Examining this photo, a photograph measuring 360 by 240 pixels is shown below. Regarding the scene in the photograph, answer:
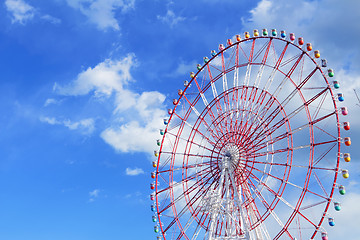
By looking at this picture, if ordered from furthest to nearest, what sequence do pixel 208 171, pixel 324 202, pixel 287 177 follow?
pixel 208 171
pixel 287 177
pixel 324 202

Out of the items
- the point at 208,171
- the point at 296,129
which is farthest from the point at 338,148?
the point at 208,171

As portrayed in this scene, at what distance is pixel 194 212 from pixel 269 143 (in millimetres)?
8694

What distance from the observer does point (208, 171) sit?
1501 inches

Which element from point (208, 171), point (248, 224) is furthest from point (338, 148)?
point (208, 171)

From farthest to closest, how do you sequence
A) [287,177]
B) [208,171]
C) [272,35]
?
[208,171] → [272,35] → [287,177]

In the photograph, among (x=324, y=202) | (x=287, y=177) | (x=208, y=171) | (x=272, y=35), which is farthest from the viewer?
(x=208, y=171)

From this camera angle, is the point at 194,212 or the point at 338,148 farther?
the point at 194,212

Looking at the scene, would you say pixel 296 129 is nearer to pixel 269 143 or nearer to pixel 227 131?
pixel 269 143

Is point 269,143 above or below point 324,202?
above

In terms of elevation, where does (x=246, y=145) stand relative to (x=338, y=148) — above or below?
above

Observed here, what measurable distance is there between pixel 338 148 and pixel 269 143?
5.36 m

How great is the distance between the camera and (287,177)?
33.5 m

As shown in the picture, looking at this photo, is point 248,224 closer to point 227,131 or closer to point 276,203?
point 276,203

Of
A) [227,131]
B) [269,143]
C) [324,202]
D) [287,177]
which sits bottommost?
[324,202]
